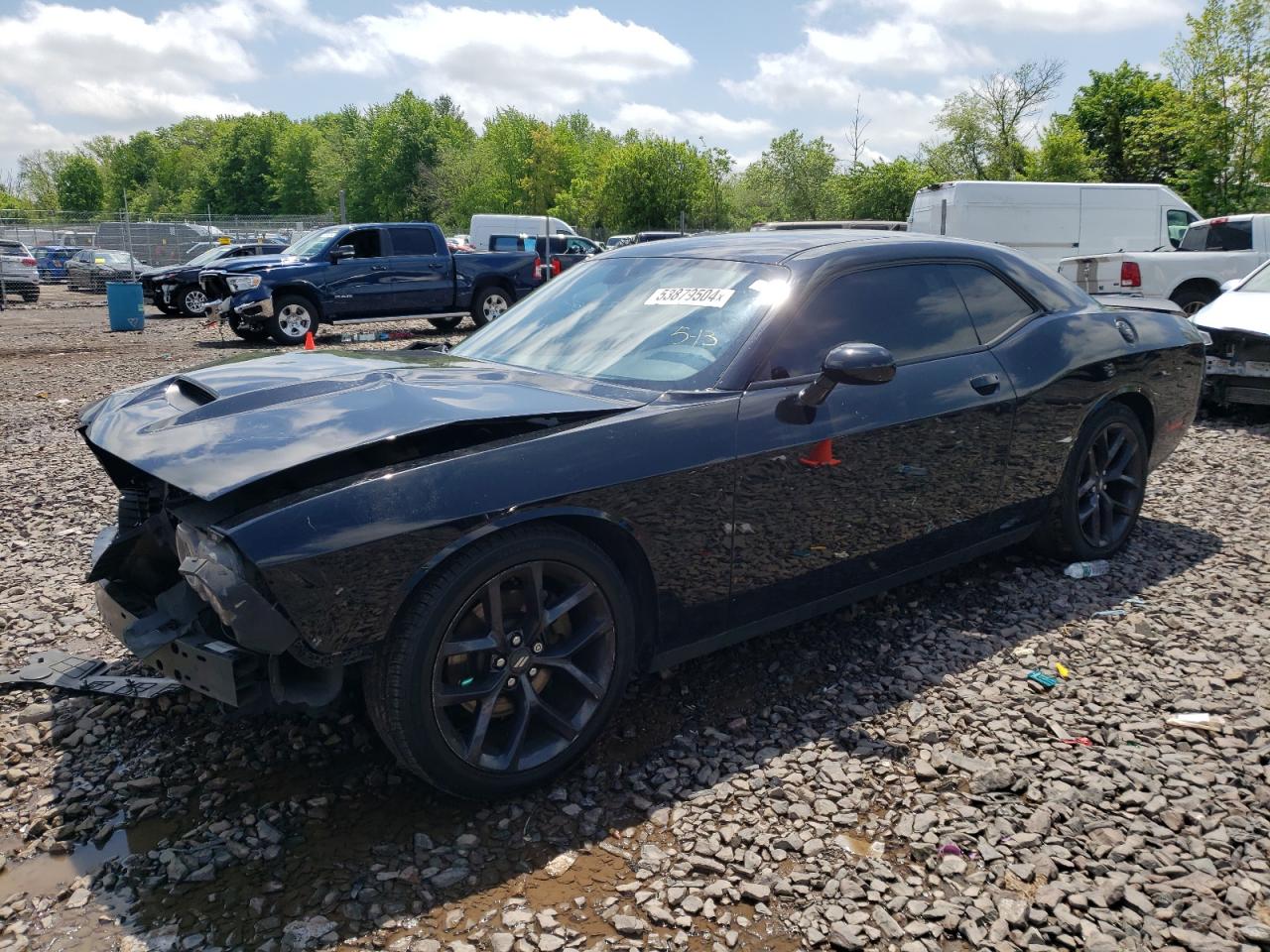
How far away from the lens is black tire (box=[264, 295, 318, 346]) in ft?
47.8

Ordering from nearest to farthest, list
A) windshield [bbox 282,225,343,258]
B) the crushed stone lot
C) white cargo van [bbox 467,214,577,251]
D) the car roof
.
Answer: the crushed stone lot, the car roof, windshield [bbox 282,225,343,258], white cargo van [bbox 467,214,577,251]

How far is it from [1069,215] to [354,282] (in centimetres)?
1250

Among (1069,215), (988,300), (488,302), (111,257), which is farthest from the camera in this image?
(111,257)

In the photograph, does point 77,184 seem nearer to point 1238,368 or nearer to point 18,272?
point 18,272

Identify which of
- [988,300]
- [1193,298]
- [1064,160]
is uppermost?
[1064,160]

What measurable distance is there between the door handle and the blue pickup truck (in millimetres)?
12602

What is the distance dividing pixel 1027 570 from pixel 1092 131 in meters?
48.0

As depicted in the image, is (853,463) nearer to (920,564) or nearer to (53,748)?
(920,564)

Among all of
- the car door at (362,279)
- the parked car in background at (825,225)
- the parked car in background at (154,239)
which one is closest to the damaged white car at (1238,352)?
the parked car in background at (825,225)

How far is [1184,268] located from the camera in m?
11.7

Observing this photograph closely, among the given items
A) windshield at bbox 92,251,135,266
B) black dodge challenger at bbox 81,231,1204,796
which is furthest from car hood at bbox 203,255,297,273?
windshield at bbox 92,251,135,266

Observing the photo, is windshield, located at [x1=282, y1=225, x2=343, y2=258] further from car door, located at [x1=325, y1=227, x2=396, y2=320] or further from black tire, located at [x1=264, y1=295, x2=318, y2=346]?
black tire, located at [x1=264, y1=295, x2=318, y2=346]

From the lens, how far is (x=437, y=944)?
7.26 ft

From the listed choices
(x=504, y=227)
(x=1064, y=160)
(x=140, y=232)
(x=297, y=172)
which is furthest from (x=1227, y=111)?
(x=297, y=172)
